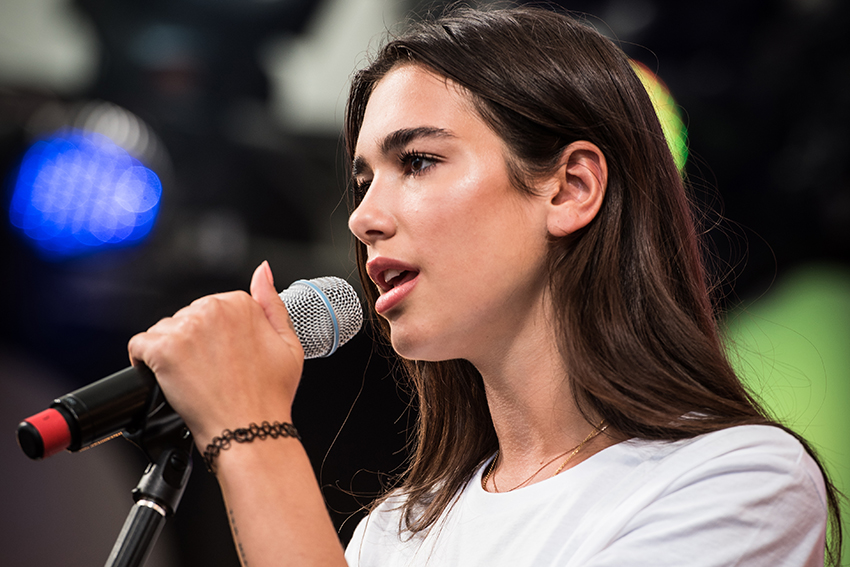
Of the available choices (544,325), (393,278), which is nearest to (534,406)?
(544,325)

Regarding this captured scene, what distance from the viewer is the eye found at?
4.61ft

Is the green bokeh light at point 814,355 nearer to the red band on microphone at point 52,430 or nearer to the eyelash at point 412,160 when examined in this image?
the eyelash at point 412,160

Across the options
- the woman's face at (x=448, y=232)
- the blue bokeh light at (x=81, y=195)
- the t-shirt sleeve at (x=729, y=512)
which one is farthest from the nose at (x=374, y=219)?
the blue bokeh light at (x=81, y=195)

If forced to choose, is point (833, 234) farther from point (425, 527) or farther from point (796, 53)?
point (425, 527)

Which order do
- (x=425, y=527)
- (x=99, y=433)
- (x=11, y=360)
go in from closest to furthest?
(x=99, y=433), (x=425, y=527), (x=11, y=360)

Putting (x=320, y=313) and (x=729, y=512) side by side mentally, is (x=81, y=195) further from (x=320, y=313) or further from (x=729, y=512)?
(x=729, y=512)

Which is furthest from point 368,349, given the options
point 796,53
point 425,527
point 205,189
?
point 796,53

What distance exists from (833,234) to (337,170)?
2052 millimetres

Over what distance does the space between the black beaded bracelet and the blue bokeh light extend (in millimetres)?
2084

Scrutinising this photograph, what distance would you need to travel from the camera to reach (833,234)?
9.70 feet

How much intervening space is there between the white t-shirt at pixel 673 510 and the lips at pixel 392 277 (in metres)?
0.43

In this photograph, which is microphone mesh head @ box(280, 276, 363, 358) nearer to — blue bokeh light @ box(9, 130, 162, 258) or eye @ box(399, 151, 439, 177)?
eye @ box(399, 151, 439, 177)

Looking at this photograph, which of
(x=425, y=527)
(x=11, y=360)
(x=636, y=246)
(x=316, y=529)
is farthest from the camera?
(x=11, y=360)

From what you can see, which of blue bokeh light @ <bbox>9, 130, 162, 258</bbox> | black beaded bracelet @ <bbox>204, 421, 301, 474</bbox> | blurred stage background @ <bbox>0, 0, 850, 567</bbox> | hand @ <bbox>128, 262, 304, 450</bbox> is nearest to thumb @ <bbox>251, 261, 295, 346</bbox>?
hand @ <bbox>128, 262, 304, 450</bbox>
